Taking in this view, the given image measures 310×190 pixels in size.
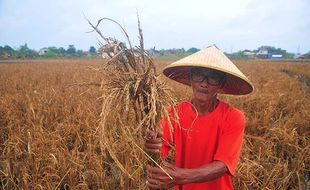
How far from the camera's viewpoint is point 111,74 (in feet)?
4.76

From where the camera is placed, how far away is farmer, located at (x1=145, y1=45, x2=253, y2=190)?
4.85 feet

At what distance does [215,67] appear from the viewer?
1588 millimetres

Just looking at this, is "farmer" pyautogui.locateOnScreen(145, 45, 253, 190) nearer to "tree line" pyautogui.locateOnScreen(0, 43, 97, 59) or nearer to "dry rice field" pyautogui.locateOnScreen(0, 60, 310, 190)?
"dry rice field" pyautogui.locateOnScreen(0, 60, 310, 190)

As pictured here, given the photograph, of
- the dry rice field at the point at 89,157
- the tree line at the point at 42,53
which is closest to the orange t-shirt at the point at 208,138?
the dry rice field at the point at 89,157

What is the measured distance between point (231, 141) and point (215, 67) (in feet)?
1.27

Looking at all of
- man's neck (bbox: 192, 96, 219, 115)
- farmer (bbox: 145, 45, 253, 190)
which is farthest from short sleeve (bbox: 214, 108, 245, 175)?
man's neck (bbox: 192, 96, 219, 115)

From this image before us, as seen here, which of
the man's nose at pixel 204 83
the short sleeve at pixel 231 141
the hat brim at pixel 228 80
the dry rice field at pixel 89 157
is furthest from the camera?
the dry rice field at pixel 89 157

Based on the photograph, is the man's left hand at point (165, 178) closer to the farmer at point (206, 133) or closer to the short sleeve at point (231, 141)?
the farmer at point (206, 133)

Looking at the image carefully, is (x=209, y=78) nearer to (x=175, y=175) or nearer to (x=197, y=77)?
(x=197, y=77)

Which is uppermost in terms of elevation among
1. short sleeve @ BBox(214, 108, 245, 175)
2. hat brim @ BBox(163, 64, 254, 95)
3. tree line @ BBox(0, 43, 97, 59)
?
hat brim @ BBox(163, 64, 254, 95)

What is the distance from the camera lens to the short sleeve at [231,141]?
154 centimetres

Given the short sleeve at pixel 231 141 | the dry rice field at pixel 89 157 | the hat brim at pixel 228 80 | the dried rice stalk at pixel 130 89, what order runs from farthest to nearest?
the dry rice field at pixel 89 157, the hat brim at pixel 228 80, the short sleeve at pixel 231 141, the dried rice stalk at pixel 130 89

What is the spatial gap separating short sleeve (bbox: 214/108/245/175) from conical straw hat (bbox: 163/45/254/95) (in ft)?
0.77


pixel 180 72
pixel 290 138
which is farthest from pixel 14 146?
pixel 290 138
